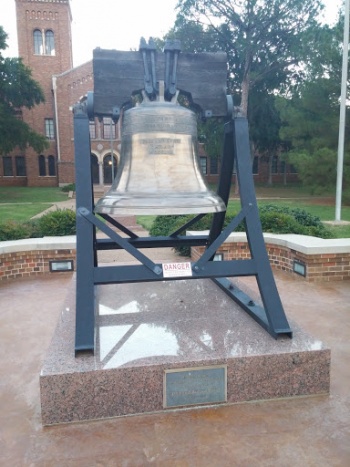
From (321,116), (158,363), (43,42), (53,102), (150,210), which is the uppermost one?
(43,42)

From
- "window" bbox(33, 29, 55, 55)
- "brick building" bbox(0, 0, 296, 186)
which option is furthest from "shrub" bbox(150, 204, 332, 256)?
"window" bbox(33, 29, 55, 55)

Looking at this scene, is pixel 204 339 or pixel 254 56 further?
pixel 254 56

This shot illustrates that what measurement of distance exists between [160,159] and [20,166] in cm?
3269

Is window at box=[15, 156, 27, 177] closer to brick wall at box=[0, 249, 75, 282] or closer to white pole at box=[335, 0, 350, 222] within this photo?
white pole at box=[335, 0, 350, 222]

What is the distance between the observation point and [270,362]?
258 centimetres

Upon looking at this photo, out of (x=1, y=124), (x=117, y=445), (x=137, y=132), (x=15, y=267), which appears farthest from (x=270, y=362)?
(x=1, y=124)

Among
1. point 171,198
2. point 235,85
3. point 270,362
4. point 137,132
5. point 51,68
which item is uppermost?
point 51,68

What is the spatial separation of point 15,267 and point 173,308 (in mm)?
3493

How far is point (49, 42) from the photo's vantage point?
31.5 m

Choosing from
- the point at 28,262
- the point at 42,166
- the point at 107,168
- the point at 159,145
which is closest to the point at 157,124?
the point at 159,145

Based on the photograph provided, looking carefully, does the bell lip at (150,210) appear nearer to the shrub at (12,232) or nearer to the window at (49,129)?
the shrub at (12,232)

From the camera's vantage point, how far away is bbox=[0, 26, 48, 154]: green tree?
22711 mm

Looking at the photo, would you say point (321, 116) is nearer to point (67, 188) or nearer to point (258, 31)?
point (258, 31)

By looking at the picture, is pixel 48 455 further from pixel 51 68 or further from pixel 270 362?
pixel 51 68
